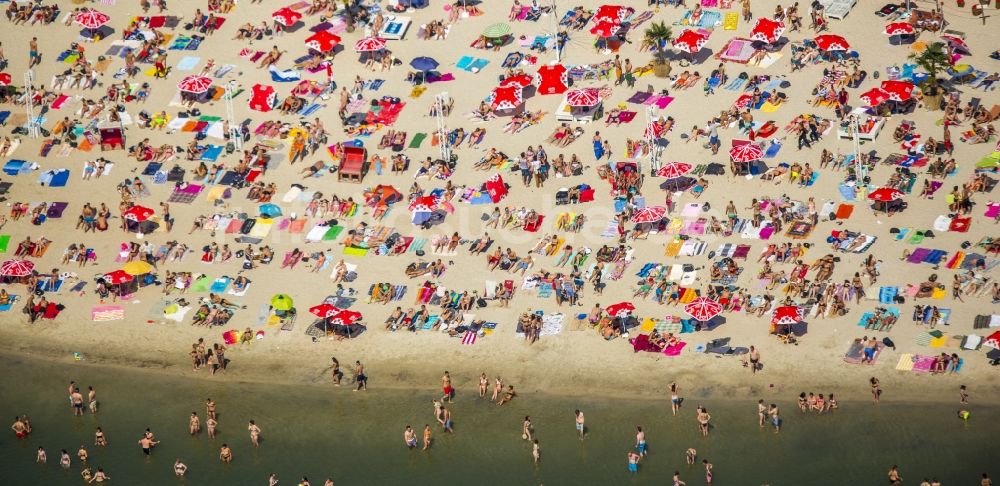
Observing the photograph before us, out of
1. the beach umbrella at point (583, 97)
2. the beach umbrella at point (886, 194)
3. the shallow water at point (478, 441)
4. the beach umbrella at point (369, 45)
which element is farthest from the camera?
the beach umbrella at point (369, 45)

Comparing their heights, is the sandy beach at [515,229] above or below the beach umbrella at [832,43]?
below

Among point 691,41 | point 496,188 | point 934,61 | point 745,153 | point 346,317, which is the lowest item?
point 346,317

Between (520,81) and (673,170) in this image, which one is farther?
(520,81)

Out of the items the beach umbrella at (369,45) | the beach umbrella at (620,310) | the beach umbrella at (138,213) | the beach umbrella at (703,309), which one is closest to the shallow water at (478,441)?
the beach umbrella at (703,309)

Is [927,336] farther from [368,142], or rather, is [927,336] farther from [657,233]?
[368,142]

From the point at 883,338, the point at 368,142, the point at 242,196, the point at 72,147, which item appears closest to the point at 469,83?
the point at 368,142

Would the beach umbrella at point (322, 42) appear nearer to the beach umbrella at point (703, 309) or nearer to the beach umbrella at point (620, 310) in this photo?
the beach umbrella at point (620, 310)

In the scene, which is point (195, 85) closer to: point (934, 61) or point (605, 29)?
point (605, 29)

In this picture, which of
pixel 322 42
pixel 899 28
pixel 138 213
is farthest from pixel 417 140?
pixel 899 28
